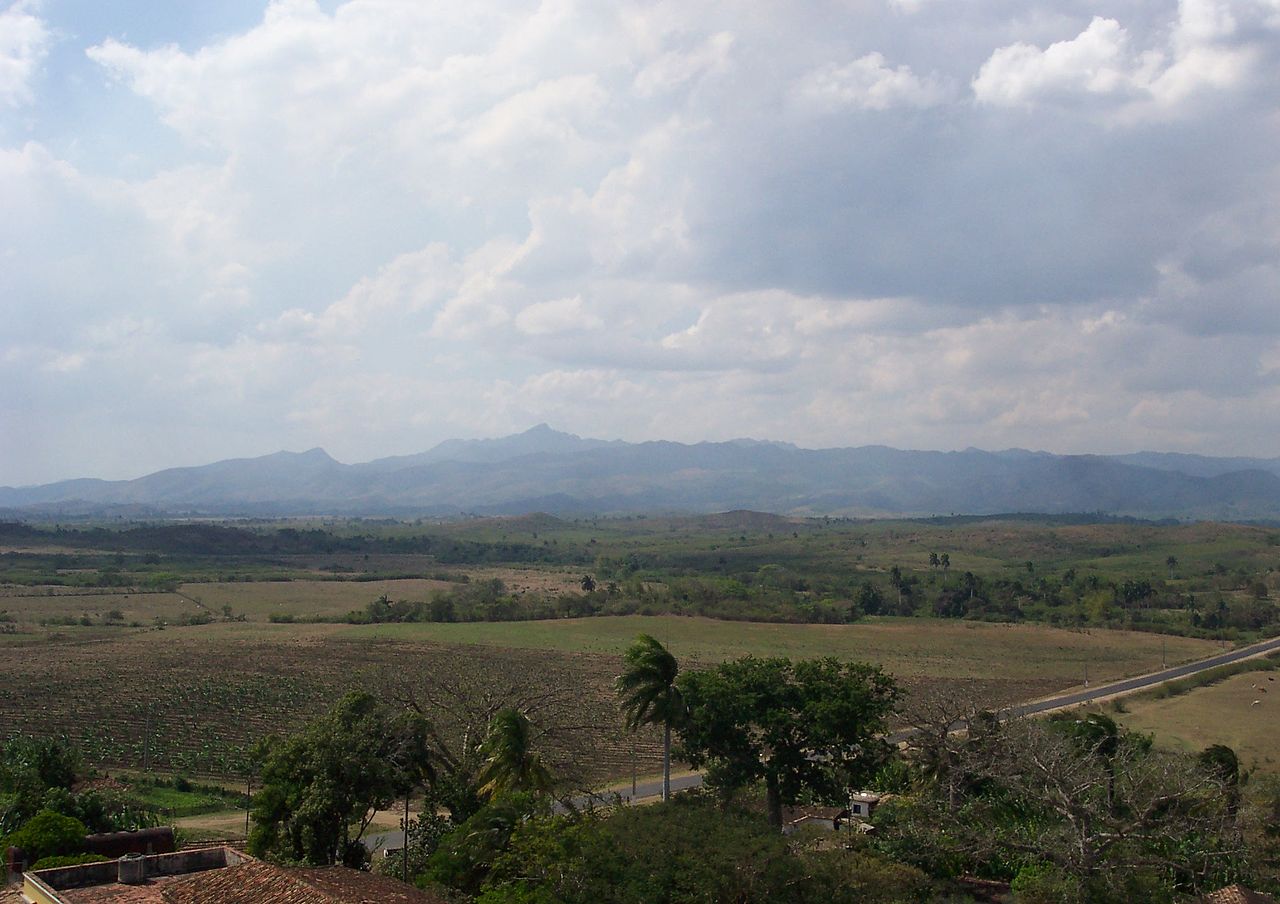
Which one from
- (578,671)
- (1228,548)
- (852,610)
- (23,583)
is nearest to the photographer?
(578,671)

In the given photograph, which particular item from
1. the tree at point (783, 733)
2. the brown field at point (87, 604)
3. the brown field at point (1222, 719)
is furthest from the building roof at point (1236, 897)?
the brown field at point (87, 604)

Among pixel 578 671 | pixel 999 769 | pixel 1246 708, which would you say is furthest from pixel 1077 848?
pixel 578 671

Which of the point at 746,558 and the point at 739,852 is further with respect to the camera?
the point at 746,558

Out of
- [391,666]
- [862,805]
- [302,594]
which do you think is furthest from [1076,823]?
[302,594]

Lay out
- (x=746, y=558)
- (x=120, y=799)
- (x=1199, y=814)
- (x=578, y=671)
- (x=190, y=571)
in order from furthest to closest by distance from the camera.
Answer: (x=746, y=558)
(x=190, y=571)
(x=578, y=671)
(x=120, y=799)
(x=1199, y=814)

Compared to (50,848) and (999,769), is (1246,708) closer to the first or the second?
(999,769)

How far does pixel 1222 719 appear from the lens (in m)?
56.9

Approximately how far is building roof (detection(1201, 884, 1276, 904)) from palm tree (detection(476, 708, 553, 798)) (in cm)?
1575

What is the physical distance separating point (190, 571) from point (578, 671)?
98.9 meters

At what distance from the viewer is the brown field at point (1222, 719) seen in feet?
162

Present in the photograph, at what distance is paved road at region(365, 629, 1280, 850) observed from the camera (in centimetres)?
3406

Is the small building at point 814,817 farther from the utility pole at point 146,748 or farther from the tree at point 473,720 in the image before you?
the utility pole at point 146,748

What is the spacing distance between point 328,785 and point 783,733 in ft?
45.5

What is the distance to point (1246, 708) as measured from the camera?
198ft
